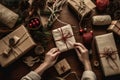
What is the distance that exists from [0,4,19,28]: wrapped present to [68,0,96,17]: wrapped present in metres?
0.42

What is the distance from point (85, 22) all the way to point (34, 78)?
1.88ft

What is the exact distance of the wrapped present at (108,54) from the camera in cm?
229

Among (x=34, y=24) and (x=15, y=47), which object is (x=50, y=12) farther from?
→ (x=15, y=47)

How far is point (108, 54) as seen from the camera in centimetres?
230

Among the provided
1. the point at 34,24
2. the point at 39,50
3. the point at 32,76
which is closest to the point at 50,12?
the point at 34,24

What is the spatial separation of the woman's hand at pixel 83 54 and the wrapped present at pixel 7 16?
1.58 feet

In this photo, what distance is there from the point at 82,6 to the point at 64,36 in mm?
259

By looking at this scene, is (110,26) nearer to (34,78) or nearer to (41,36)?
(41,36)

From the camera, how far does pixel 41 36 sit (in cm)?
232

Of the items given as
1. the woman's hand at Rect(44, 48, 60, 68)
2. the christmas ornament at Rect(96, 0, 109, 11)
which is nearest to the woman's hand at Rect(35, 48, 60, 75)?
the woman's hand at Rect(44, 48, 60, 68)

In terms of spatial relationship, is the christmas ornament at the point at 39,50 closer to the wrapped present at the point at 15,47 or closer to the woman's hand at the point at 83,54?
the wrapped present at the point at 15,47

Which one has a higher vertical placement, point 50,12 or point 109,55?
point 50,12

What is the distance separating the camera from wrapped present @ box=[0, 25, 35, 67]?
2.29 metres

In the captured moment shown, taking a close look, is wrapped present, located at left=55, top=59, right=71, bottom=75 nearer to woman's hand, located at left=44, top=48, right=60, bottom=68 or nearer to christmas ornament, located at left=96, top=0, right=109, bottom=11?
woman's hand, located at left=44, top=48, right=60, bottom=68
